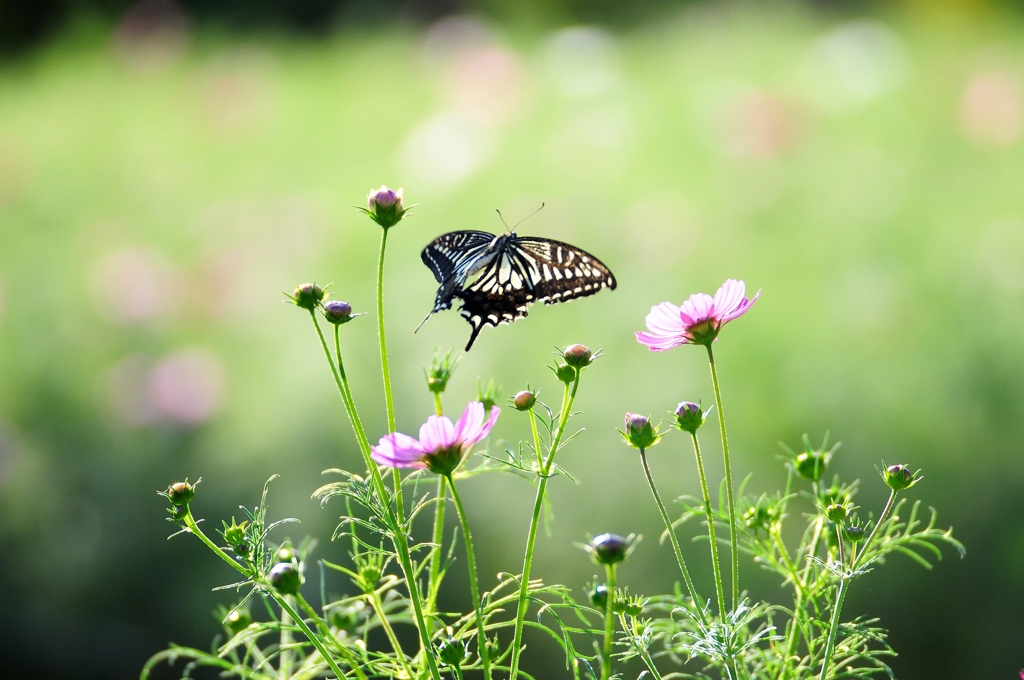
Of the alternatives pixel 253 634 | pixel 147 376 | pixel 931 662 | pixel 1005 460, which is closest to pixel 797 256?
pixel 1005 460

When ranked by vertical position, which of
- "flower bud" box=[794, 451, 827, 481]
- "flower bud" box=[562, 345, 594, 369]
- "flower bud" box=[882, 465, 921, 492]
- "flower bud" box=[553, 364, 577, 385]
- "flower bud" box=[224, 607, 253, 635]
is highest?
"flower bud" box=[562, 345, 594, 369]

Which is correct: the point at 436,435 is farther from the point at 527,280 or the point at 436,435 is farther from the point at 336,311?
the point at 527,280

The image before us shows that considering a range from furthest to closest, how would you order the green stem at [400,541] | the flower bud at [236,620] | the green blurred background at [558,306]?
the green blurred background at [558,306] → the flower bud at [236,620] → the green stem at [400,541]

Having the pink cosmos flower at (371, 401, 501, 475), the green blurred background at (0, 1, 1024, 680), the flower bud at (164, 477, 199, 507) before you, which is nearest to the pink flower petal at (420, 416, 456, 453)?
the pink cosmos flower at (371, 401, 501, 475)

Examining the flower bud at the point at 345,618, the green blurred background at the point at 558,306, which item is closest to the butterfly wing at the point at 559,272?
the flower bud at the point at 345,618

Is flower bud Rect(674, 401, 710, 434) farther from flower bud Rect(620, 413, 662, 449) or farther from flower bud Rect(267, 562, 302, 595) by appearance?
flower bud Rect(267, 562, 302, 595)

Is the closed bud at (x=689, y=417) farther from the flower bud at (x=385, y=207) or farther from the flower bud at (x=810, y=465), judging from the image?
the flower bud at (x=385, y=207)

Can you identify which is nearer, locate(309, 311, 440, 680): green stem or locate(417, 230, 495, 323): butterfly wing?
locate(309, 311, 440, 680): green stem

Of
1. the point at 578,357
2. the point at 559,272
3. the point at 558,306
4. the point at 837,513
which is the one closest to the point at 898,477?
the point at 837,513
